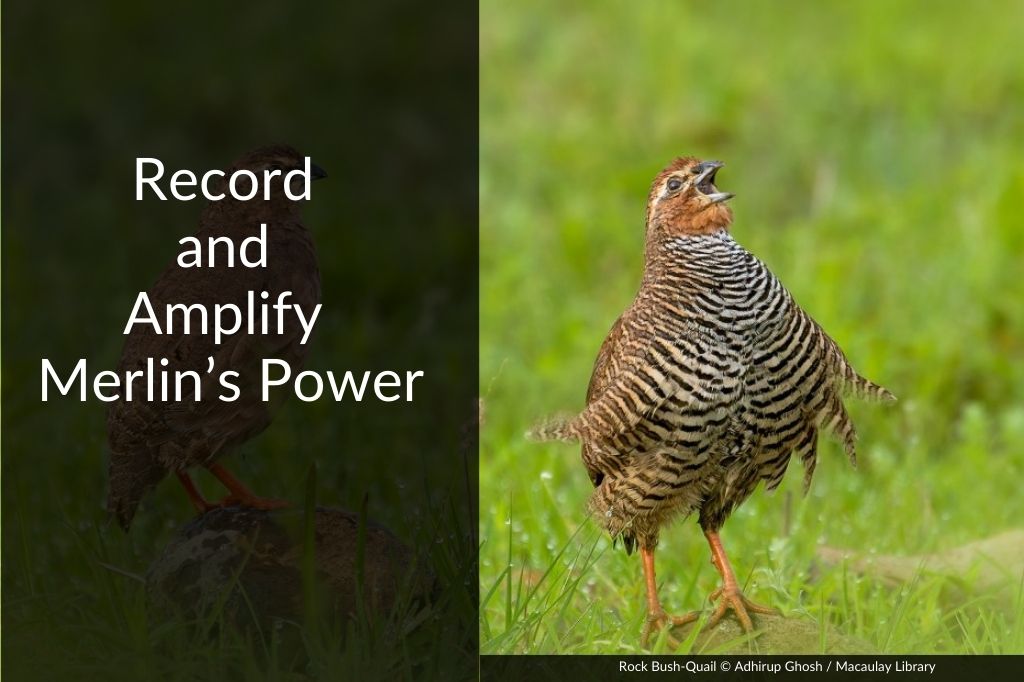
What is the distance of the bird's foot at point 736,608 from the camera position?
422cm

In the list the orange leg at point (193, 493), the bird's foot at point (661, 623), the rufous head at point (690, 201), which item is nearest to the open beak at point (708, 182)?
the rufous head at point (690, 201)

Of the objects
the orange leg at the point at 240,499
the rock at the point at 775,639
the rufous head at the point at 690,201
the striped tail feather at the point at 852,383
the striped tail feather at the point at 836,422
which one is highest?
the rufous head at the point at 690,201

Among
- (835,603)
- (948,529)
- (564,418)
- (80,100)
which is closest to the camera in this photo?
(564,418)

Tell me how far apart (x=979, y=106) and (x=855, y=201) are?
5.99 feet

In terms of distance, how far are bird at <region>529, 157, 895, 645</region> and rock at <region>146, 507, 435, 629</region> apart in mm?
617

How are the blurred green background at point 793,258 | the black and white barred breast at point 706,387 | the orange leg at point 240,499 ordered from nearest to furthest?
1. the black and white barred breast at point 706,387
2. the orange leg at point 240,499
3. the blurred green background at point 793,258

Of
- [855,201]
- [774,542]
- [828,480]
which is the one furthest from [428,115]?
[774,542]

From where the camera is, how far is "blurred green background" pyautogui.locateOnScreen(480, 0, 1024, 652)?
16.2ft

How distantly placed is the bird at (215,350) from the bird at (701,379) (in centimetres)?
85

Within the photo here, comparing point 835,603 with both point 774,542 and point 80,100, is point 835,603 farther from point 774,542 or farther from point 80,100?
point 80,100

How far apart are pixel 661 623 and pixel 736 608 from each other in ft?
0.67

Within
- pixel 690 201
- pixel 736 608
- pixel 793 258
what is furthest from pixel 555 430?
pixel 793 258

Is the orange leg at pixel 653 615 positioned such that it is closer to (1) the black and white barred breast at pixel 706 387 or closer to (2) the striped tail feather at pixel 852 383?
(1) the black and white barred breast at pixel 706 387

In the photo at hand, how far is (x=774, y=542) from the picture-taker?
5.14 m
